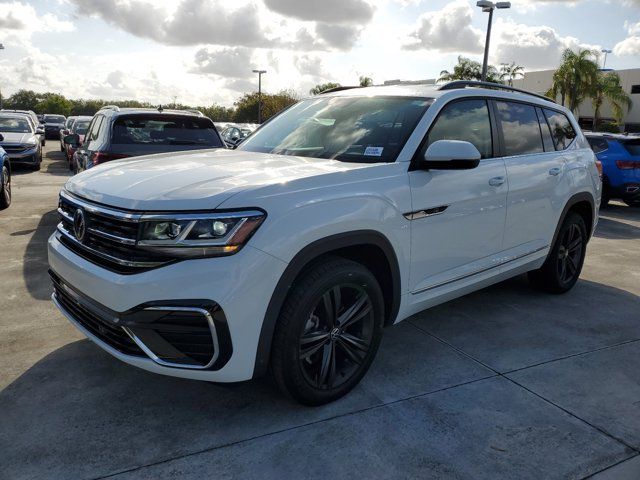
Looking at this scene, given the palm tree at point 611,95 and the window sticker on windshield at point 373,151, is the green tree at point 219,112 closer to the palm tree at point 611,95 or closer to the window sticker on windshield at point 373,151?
the palm tree at point 611,95

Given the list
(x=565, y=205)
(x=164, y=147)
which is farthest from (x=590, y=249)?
(x=164, y=147)

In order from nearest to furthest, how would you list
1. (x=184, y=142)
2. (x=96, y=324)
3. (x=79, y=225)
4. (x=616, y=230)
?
1. (x=96, y=324)
2. (x=79, y=225)
3. (x=184, y=142)
4. (x=616, y=230)

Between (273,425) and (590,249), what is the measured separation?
6.10m

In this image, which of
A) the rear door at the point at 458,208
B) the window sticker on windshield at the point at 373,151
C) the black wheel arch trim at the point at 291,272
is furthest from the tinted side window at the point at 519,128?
the black wheel arch trim at the point at 291,272

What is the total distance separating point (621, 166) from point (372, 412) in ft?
34.9

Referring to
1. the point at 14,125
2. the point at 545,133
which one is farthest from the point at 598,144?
the point at 14,125

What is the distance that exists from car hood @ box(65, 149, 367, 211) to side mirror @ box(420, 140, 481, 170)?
0.42 m

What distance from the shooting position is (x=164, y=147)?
638 centimetres

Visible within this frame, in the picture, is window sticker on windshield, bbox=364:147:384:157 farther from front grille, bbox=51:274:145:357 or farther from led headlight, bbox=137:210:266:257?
front grille, bbox=51:274:145:357

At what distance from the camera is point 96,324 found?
2725 mm

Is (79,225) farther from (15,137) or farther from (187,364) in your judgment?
(15,137)

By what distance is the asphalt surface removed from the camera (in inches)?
98.7

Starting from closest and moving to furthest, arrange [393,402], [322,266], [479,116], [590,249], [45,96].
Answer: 1. [322,266]
2. [393,402]
3. [479,116]
4. [590,249]
5. [45,96]

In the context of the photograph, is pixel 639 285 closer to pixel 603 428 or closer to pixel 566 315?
pixel 566 315
